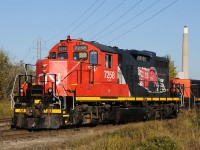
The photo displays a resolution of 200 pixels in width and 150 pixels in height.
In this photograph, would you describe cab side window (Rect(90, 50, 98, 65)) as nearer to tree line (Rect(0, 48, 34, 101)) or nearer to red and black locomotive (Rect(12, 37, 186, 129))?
red and black locomotive (Rect(12, 37, 186, 129))

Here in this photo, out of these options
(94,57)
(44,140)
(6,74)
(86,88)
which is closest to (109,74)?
(94,57)

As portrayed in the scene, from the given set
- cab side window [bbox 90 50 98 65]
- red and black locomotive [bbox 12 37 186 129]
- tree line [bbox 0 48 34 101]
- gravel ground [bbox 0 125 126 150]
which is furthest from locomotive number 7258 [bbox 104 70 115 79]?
tree line [bbox 0 48 34 101]

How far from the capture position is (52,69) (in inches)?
555

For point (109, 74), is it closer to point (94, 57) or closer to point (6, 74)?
point (94, 57)

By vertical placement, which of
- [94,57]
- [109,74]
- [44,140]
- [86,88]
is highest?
[94,57]

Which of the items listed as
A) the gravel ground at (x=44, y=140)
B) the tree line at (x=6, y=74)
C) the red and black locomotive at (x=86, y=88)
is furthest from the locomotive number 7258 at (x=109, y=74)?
the tree line at (x=6, y=74)

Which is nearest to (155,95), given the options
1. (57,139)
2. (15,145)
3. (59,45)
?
(59,45)

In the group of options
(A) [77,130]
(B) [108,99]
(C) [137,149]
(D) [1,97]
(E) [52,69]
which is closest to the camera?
(C) [137,149]

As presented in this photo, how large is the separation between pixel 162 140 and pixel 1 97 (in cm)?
2507

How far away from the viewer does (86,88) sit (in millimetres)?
14148

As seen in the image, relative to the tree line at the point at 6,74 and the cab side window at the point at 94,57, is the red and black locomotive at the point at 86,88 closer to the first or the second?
the cab side window at the point at 94,57

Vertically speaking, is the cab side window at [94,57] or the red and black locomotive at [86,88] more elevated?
the cab side window at [94,57]

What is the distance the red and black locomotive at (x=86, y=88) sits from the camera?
13078 millimetres

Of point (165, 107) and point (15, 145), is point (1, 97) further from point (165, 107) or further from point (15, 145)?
point (15, 145)
